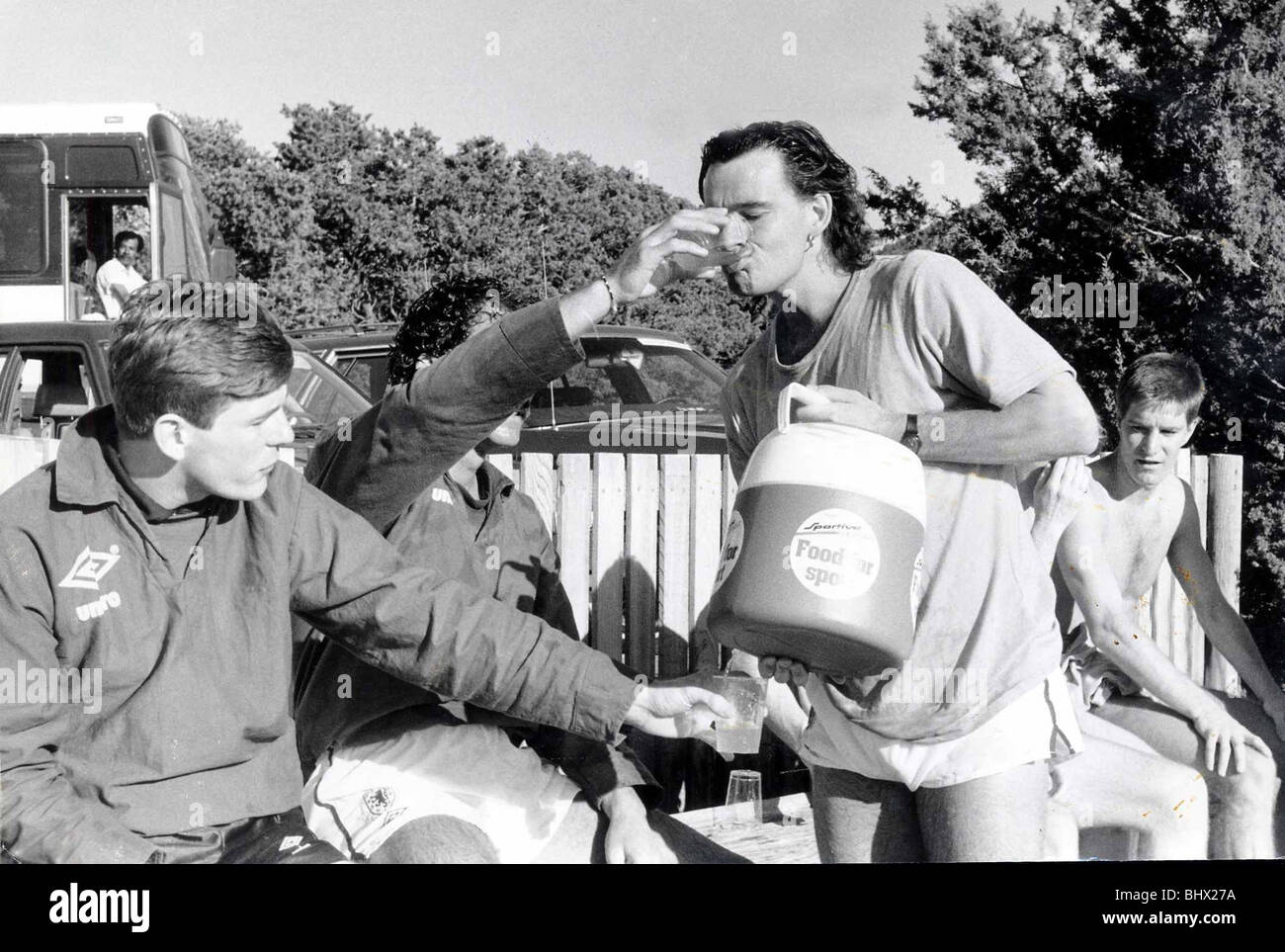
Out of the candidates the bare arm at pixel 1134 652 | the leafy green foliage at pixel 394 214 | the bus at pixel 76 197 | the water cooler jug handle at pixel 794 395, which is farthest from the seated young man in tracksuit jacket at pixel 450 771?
the leafy green foliage at pixel 394 214

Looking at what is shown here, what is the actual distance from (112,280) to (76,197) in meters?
0.93

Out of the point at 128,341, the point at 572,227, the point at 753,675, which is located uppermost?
the point at 572,227

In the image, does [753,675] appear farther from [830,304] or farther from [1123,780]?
[1123,780]

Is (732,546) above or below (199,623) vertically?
Answer: above

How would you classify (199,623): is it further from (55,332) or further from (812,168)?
(55,332)

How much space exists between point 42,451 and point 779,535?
2867 mm

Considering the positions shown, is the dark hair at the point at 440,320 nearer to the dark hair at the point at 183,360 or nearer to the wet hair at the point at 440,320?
the wet hair at the point at 440,320

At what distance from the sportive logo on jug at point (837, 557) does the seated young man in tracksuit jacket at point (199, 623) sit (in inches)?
17.3

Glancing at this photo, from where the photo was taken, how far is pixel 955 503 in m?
2.04

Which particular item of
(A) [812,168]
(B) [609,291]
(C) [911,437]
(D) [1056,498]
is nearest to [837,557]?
(C) [911,437]

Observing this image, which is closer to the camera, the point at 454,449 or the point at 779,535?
the point at 779,535

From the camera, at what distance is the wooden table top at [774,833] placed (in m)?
3.04

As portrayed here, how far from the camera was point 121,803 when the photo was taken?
1928mm
